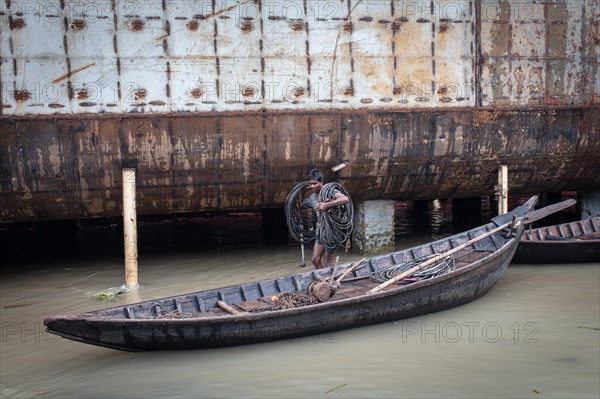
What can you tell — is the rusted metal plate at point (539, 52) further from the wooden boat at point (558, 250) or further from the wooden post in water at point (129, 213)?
the wooden post in water at point (129, 213)

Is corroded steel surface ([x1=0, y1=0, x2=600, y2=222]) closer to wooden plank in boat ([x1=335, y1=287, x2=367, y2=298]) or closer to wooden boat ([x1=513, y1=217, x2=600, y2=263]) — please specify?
wooden boat ([x1=513, y1=217, x2=600, y2=263])

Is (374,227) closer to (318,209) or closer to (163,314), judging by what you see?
(318,209)

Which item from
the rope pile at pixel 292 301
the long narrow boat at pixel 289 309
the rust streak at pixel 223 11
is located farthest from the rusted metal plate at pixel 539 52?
the rope pile at pixel 292 301

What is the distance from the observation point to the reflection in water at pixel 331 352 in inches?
266

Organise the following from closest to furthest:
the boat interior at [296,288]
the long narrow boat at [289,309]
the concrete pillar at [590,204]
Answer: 1. the long narrow boat at [289,309]
2. the boat interior at [296,288]
3. the concrete pillar at [590,204]

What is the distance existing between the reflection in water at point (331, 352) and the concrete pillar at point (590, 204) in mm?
2850

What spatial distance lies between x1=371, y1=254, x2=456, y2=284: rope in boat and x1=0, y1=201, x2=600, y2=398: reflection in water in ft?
1.84

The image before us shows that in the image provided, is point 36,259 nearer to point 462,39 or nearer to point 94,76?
A: point 94,76

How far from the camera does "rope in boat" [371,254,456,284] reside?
30.5ft

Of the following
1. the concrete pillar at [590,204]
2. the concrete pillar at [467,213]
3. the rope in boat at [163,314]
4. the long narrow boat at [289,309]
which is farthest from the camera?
the concrete pillar at [467,213]

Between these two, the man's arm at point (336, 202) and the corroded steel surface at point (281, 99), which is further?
the corroded steel surface at point (281, 99)

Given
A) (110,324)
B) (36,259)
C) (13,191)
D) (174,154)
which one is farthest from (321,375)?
(36,259)

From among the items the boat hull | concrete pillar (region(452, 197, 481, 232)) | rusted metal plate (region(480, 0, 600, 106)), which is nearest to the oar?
the boat hull

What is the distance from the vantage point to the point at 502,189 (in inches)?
495
